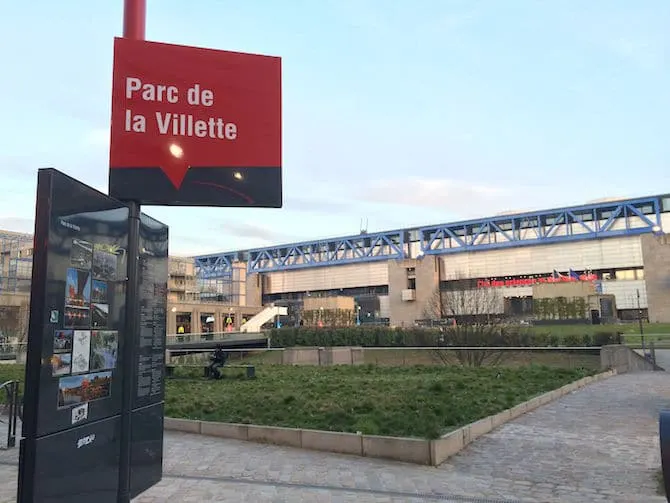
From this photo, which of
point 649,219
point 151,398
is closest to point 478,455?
point 151,398

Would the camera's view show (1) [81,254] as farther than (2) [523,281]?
No

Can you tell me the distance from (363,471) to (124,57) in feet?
17.9

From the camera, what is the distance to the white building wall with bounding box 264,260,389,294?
10025 centimetres

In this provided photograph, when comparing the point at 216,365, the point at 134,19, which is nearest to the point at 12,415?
the point at 134,19

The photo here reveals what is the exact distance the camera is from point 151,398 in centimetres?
486

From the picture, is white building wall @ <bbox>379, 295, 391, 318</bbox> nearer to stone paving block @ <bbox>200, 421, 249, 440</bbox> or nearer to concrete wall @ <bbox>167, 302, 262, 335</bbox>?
concrete wall @ <bbox>167, 302, 262, 335</bbox>

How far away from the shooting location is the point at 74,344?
3.65 m

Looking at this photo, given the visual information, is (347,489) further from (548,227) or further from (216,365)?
(548,227)

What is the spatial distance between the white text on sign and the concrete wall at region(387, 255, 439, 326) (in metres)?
80.3

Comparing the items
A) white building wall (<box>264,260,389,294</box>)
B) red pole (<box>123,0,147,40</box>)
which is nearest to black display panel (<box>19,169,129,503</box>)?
red pole (<box>123,0,147,40</box>)

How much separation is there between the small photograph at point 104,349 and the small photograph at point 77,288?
271 mm

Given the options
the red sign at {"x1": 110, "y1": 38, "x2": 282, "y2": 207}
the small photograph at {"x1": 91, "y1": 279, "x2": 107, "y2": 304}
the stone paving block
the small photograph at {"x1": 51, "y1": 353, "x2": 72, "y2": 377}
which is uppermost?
the red sign at {"x1": 110, "y1": 38, "x2": 282, "y2": 207}

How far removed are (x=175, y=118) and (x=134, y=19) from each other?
3.25 ft

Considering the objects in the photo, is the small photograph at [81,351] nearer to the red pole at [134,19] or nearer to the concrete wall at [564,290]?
the red pole at [134,19]
